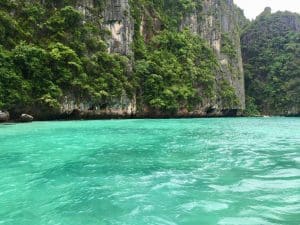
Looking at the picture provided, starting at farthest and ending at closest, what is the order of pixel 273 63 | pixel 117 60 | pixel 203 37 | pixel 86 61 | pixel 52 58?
1. pixel 273 63
2. pixel 203 37
3. pixel 117 60
4. pixel 86 61
5. pixel 52 58

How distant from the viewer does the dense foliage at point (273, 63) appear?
52188mm

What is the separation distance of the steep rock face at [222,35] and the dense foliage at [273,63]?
6484 millimetres

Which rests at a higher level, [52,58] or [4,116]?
[52,58]

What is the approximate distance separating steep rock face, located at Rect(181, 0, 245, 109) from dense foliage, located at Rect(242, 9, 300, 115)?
6484 millimetres

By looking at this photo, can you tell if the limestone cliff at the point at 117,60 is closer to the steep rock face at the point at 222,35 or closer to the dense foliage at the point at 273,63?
the steep rock face at the point at 222,35

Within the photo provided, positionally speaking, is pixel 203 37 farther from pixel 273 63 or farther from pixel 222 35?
pixel 273 63

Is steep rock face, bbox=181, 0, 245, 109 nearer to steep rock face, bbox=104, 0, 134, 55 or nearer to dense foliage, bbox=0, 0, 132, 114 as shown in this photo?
steep rock face, bbox=104, 0, 134, 55

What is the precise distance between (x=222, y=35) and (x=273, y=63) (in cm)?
1322

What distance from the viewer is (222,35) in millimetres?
49781

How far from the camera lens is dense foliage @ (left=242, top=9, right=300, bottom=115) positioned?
52188 millimetres

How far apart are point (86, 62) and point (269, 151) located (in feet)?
→ 65.2

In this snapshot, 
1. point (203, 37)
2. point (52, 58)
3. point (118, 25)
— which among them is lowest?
point (52, 58)

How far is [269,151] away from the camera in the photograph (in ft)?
28.0

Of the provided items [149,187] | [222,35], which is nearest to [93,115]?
[149,187]
